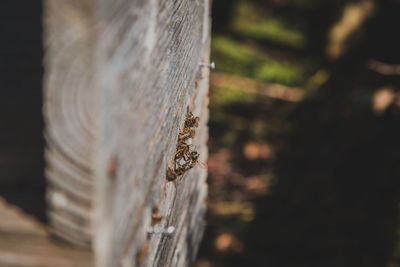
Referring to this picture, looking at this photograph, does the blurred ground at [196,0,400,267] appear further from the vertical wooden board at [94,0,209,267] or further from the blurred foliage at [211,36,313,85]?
the vertical wooden board at [94,0,209,267]

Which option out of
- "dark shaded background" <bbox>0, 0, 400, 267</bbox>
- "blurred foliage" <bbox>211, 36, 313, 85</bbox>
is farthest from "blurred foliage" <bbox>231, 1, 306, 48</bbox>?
"blurred foliage" <bbox>211, 36, 313, 85</bbox>

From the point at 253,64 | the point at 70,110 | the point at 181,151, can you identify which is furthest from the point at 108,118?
the point at 253,64

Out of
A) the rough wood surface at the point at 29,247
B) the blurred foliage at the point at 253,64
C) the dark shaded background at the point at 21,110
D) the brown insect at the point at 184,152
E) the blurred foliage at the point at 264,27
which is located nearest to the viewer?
the rough wood surface at the point at 29,247

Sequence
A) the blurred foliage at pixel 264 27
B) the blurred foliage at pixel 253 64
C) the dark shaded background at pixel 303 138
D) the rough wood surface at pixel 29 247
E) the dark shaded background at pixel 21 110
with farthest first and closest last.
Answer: the blurred foliage at pixel 264 27, the blurred foliage at pixel 253 64, the dark shaded background at pixel 303 138, the dark shaded background at pixel 21 110, the rough wood surface at pixel 29 247

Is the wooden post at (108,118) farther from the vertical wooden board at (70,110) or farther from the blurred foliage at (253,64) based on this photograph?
the blurred foliage at (253,64)

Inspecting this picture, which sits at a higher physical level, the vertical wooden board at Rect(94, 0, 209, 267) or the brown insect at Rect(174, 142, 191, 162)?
the brown insect at Rect(174, 142, 191, 162)

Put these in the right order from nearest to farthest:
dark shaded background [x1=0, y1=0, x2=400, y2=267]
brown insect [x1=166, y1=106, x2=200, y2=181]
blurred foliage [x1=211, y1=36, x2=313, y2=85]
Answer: brown insect [x1=166, y1=106, x2=200, y2=181]
dark shaded background [x1=0, y1=0, x2=400, y2=267]
blurred foliage [x1=211, y1=36, x2=313, y2=85]

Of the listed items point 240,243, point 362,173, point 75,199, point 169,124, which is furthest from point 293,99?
point 75,199

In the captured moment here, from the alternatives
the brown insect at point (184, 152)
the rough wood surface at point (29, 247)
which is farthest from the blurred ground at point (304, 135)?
the rough wood surface at point (29, 247)
